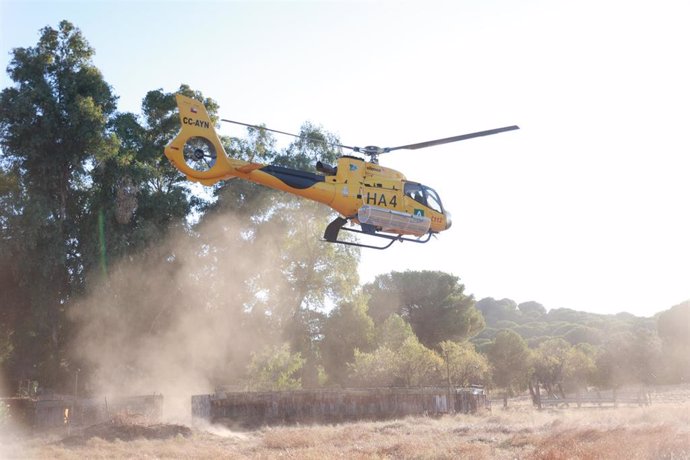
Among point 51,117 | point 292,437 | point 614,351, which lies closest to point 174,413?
point 292,437

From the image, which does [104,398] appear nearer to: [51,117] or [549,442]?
[51,117]

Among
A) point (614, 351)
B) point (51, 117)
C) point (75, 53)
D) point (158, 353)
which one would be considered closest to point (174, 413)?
point (158, 353)

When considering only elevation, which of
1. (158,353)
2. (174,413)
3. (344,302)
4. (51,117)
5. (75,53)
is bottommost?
(174,413)

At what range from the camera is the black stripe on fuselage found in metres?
15.8

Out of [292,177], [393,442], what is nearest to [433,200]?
[292,177]

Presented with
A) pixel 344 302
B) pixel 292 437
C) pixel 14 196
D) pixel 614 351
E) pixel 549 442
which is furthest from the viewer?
pixel 614 351

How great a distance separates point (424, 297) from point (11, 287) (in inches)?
1721

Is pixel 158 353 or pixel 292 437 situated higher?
pixel 158 353

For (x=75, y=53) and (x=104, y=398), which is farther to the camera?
(x=75, y=53)

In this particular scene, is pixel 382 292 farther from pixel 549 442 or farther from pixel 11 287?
pixel 549 442

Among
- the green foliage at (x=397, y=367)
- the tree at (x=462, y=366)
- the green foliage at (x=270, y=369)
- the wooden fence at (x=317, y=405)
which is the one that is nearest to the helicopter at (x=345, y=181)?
the wooden fence at (x=317, y=405)

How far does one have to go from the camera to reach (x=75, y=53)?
109 ft

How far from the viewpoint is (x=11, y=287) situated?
1284 inches

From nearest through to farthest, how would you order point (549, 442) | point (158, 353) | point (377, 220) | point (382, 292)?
point (377, 220) → point (549, 442) → point (158, 353) → point (382, 292)
